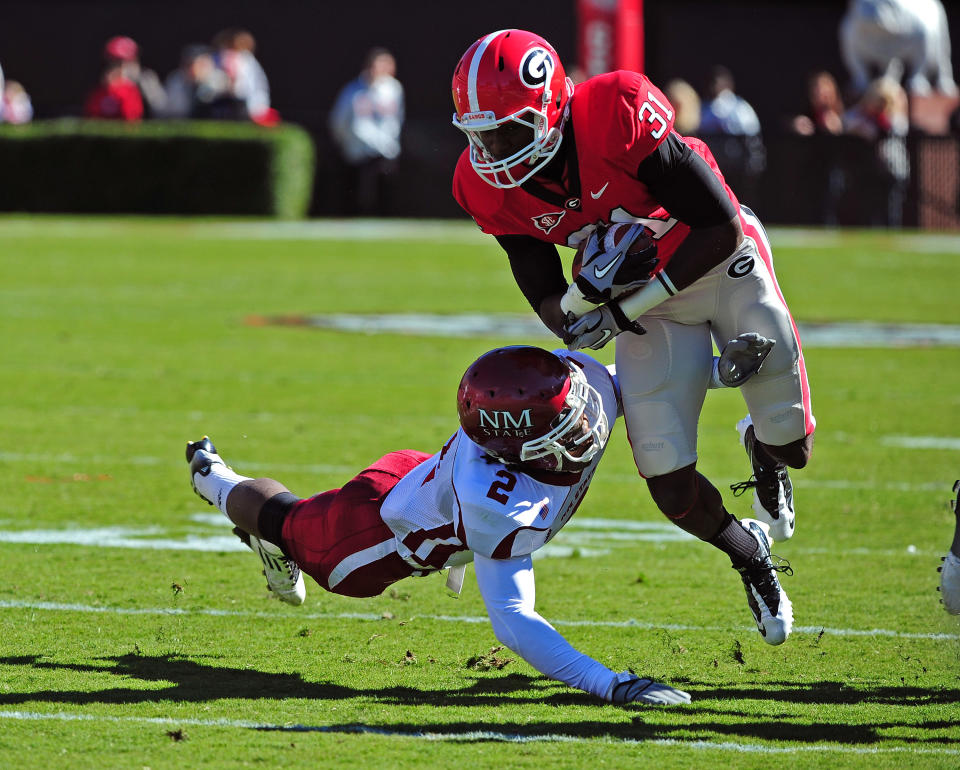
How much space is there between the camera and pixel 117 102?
22.0 metres

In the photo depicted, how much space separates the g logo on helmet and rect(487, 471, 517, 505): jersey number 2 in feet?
3.62

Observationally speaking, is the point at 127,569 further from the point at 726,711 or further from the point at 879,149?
the point at 879,149

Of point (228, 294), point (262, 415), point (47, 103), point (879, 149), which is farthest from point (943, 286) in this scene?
point (47, 103)

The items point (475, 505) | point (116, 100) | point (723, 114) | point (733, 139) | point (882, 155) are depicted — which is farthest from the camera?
point (116, 100)

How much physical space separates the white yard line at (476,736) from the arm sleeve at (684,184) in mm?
1555

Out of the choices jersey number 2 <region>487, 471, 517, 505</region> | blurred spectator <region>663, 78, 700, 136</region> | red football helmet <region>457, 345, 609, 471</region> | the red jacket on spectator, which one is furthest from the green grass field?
the red jacket on spectator

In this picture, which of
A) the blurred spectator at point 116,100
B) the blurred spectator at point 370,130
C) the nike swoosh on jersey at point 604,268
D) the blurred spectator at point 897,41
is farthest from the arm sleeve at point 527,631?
the blurred spectator at point 897,41

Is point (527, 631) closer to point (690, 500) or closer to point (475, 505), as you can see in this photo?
point (475, 505)

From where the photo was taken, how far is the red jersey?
15.0ft

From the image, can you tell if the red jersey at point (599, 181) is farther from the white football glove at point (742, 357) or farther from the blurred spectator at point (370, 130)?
the blurred spectator at point (370, 130)

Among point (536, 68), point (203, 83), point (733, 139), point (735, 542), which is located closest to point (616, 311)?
point (536, 68)

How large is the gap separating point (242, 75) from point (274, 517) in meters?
17.5

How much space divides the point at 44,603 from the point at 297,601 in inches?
32.5

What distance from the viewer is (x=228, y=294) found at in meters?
14.1
